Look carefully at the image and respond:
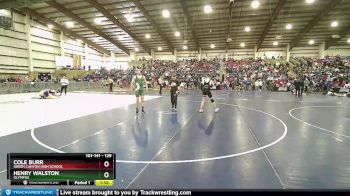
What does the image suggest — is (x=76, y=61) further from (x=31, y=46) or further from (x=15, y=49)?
(x=15, y=49)

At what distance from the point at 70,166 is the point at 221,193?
1.37 m

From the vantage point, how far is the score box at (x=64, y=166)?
7.27 feet

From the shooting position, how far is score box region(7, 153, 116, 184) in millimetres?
2215

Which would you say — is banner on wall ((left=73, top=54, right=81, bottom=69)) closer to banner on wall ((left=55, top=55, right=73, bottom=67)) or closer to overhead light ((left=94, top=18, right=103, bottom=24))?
banner on wall ((left=55, top=55, right=73, bottom=67))

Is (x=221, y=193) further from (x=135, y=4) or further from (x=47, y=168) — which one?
(x=135, y=4)

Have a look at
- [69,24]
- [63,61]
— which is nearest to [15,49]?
[69,24]

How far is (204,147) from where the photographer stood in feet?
19.8

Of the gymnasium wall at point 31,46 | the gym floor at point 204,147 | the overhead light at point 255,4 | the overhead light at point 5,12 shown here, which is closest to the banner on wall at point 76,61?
the gymnasium wall at point 31,46

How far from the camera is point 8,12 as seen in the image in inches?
1347

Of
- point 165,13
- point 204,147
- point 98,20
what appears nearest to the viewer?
point 204,147

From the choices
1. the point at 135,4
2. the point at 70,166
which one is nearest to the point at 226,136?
the point at 70,166

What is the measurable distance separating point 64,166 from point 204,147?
4.20 meters

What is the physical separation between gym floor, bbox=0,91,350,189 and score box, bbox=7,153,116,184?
5.93 feet

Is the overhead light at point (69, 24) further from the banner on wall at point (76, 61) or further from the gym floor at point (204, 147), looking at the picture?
the gym floor at point (204, 147)
